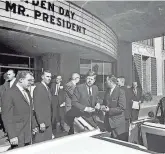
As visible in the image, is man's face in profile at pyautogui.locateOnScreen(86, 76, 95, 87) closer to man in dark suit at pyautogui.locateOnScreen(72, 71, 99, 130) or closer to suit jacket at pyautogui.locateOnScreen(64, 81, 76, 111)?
man in dark suit at pyautogui.locateOnScreen(72, 71, 99, 130)

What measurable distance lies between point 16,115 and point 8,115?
8 centimetres

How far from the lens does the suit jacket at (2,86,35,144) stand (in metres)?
1.69

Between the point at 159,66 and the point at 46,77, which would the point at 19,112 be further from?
the point at 159,66

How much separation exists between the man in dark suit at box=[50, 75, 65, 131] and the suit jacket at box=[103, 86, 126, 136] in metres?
0.64

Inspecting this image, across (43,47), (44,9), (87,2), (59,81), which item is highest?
(87,2)

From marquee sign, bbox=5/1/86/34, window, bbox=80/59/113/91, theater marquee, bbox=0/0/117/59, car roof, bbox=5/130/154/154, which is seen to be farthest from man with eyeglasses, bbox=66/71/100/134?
car roof, bbox=5/130/154/154

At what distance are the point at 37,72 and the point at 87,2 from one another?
127 cm

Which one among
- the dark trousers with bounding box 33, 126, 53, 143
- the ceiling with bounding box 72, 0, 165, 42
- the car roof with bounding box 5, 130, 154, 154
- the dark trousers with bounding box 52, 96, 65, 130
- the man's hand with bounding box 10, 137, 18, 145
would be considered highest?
the ceiling with bounding box 72, 0, 165, 42

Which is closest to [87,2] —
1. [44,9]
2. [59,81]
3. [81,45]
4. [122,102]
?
[81,45]

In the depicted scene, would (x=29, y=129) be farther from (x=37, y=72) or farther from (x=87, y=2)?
(x=87, y=2)

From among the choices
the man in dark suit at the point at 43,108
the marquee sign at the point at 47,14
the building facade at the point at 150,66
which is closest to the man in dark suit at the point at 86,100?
the man in dark suit at the point at 43,108

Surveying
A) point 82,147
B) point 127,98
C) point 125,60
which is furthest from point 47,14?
point 125,60

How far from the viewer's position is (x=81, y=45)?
9.16 ft

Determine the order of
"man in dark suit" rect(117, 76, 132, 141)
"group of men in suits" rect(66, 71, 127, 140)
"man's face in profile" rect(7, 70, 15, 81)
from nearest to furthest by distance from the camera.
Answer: "man's face in profile" rect(7, 70, 15, 81) < "group of men in suits" rect(66, 71, 127, 140) < "man in dark suit" rect(117, 76, 132, 141)
